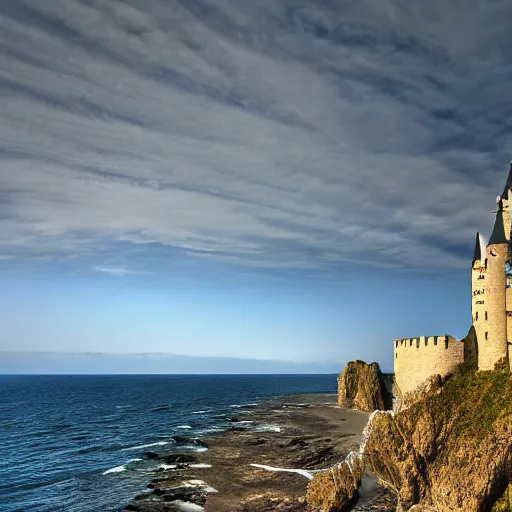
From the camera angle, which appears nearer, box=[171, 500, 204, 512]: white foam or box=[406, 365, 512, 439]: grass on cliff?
box=[406, 365, 512, 439]: grass on cliff

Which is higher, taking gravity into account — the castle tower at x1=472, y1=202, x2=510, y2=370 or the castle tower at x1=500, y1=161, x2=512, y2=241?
the castle tower at x1=500, y1=161, x2=512, y2=241

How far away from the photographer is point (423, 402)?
48625mm

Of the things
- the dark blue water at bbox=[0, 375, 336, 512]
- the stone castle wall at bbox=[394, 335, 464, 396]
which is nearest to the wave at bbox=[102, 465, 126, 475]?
the dark blue water at bbox=[0, 375, 336, 512]

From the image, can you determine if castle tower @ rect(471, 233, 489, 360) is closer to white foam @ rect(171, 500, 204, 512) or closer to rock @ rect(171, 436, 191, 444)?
white foam @ rect(171, 500, 204, 512)

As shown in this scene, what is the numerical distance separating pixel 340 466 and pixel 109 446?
45.8 m

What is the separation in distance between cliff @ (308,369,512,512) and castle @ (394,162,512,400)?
2.08 meters

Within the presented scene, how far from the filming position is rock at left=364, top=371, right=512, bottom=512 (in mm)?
40062

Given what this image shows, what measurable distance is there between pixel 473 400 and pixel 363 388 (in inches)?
2732

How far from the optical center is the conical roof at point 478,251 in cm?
5347

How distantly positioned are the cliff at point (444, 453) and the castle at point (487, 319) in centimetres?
208

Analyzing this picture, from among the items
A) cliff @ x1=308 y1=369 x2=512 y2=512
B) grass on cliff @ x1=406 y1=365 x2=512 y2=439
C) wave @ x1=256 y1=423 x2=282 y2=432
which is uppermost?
grass on cliff @ x1=406 y1=365 x2=512 y2=439

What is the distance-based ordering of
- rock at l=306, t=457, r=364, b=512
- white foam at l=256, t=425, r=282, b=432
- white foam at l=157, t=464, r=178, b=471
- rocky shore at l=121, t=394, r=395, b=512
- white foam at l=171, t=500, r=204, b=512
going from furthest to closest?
white foam at l=256, t=425, r=282, b=432 < white foam at l=157, t=464, r=178, b=471 < rocky shore at l=121, t=394, r=395, b=512 < white foam at l=171, t=500, r=204, b=512 < rock at l=306, t=457, r=364, b=512

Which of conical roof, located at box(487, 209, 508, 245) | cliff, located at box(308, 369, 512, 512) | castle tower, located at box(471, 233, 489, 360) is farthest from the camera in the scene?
conical roof, located at box(487, 209, 508, 245)

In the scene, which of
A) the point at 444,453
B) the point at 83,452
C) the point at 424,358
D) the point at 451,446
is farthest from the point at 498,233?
the point at 83,452
